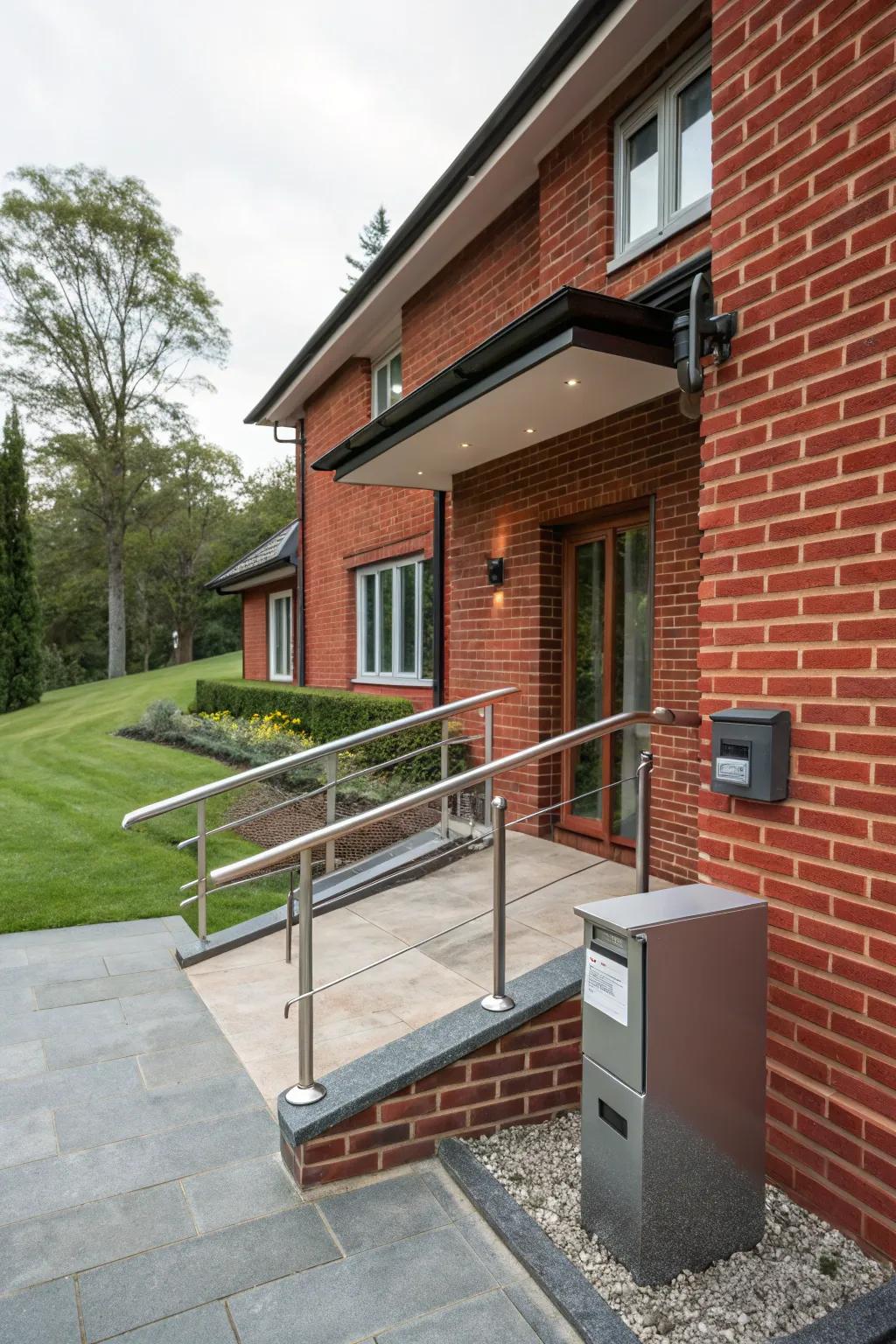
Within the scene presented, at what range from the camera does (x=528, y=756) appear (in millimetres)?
3291

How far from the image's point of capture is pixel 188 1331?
84.4 inches

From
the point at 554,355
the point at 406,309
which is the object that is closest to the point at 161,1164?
the point at 554,355

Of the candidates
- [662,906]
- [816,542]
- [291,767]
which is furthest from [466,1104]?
[291,767]

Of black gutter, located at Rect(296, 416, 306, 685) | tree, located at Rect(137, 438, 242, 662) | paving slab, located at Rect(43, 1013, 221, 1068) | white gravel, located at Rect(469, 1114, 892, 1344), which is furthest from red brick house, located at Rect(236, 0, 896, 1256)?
tree, located at Rect(137, 438, 242, 662)

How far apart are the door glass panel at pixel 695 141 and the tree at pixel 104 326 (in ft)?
81.8

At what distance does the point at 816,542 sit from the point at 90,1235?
120 inches

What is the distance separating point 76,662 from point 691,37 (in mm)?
35089

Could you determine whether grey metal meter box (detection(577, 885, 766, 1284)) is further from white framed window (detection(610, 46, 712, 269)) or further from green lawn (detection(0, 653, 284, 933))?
white framed window (detection(610, 46, 712, 269))

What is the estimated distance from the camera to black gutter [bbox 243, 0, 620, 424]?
497 centimetres

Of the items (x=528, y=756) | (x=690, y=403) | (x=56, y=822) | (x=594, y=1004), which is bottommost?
(x=56, y=822)

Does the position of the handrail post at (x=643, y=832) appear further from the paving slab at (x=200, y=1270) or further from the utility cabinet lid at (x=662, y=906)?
the paving slab at (x=200, y=1270)

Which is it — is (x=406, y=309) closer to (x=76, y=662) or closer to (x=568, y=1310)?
(x=568, y=1310)

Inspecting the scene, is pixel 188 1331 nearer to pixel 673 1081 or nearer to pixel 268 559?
pixel 673 1081

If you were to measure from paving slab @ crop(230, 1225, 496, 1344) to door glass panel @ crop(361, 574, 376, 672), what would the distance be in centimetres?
848
